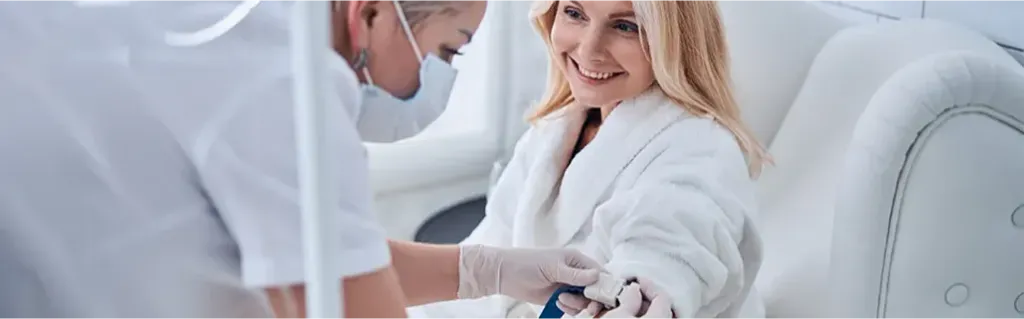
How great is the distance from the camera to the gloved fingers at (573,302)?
0.80m

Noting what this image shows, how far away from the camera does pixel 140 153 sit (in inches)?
17.4

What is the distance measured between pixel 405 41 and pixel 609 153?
389mm

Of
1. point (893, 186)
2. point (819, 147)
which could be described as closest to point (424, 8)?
point (893, 186)

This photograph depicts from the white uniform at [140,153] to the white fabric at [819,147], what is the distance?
72cm

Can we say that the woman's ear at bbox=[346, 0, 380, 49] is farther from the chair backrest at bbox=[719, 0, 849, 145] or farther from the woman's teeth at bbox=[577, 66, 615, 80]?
the chair backrest at bbox=[719, 0, 849, 145]

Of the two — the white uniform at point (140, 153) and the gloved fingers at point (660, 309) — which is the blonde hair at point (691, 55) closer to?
the gloved fingers at point (660, 309)

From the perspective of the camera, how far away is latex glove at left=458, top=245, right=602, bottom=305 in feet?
2.75

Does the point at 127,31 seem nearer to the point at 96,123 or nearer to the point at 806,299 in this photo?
the point at 96,123

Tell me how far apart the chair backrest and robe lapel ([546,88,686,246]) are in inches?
11.1

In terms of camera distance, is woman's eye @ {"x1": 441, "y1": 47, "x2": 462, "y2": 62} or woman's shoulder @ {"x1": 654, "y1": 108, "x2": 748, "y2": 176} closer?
woman's eye @ {"x1": 441, "y1": 47, "x2": 462, "y2": 62}

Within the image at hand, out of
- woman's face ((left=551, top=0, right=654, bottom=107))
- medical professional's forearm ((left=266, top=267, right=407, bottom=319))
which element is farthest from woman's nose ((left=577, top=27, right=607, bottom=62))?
medical professional's forearm ((left=266, top=267, right=407, bottom=319))

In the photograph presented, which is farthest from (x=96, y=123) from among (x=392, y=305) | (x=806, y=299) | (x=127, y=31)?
(x=806, y=299)

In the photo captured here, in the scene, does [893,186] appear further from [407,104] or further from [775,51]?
[407,104]

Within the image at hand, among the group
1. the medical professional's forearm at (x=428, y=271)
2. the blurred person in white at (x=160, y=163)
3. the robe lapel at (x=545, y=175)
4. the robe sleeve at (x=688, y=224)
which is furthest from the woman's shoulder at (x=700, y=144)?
the blurred person in white at (x=160, y=163)
